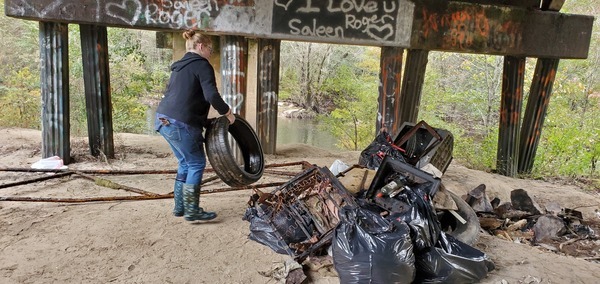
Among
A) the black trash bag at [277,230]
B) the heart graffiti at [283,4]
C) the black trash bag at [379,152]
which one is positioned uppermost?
the heart graffiti at [283,4]

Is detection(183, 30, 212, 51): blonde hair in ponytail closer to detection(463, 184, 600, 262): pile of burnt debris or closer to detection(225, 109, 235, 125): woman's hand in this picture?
detection(225, 109, 235, 125): woman's hand

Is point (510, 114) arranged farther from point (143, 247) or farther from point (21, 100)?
point (21, 100)

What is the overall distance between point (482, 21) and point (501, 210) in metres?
3.86

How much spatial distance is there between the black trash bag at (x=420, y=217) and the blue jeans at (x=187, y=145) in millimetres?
1903

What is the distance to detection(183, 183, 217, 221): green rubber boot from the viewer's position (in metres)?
3.99

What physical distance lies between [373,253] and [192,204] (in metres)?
2.00

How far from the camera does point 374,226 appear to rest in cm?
309

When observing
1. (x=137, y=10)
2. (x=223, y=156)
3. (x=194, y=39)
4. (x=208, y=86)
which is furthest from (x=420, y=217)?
(x=137, y=10)

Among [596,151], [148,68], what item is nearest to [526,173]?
[596,151]

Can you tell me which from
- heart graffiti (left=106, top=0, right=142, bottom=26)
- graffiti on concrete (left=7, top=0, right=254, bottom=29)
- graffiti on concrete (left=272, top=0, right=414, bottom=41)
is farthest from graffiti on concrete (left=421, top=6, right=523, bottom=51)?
heart graffiti (left=106, top=0, right=142, bottom=26)

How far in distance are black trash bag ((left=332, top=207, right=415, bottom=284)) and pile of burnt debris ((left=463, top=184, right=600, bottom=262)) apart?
2125 millimetres

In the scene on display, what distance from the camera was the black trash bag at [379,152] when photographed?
523cm

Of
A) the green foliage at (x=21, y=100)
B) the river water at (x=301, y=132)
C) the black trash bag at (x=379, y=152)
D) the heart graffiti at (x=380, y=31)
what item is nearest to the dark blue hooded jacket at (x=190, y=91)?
the black trash bag at (x=379, y=152)

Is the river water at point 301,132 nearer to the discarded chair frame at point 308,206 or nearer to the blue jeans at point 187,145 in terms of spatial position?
the blue jeans at point 187,145
